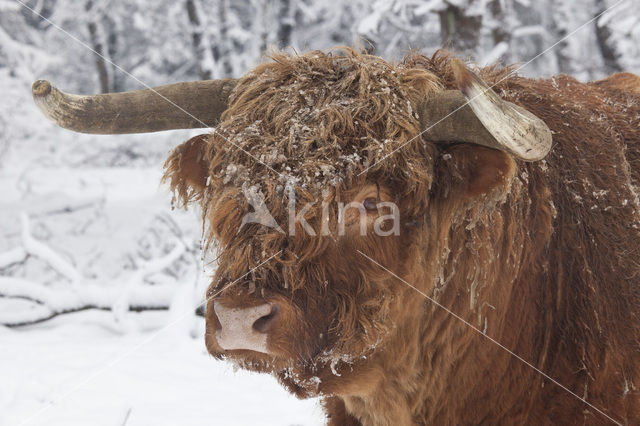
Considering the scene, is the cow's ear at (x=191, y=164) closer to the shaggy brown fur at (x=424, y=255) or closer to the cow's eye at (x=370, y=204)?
the shaggy brown fur at (x=424, y=255)

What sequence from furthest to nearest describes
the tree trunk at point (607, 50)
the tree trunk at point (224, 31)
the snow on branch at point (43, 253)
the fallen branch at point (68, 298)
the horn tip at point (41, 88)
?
the tree trunk at point (224, 31)
the tree trunk at point (607, 50)
the snow on branch at point (43, 253)
the fallen branch at point (68, 298)
the horn tip at point (41, 88)

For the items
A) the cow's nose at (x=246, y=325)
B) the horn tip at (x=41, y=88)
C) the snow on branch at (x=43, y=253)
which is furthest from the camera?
the snow on branch at (x=43, y=253)

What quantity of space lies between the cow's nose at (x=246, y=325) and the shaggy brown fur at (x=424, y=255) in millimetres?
38

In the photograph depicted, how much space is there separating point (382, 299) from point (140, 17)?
2372cm

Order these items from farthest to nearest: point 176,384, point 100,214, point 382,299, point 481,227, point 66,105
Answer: point 100,214 < point 176,384 < point 66,105 < point 481,227 < point 382,299

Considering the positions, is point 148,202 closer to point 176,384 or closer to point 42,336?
point 42,336

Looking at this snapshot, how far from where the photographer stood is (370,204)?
238 centimetres

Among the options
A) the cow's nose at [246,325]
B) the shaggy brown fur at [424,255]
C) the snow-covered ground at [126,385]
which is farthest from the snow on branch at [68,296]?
the cow's nose at [246,325]

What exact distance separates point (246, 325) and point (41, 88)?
5.31 feet

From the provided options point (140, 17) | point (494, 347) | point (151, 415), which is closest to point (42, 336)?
point (151, 415)

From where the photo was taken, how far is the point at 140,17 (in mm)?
23328

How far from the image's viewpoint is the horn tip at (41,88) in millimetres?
2770

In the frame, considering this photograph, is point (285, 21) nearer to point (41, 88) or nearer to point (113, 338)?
point (113, 338)

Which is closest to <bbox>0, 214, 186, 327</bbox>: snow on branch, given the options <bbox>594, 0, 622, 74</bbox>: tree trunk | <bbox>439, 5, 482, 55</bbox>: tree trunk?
<bbox>439, 5, 482, 55</bbox>: tree trunk
